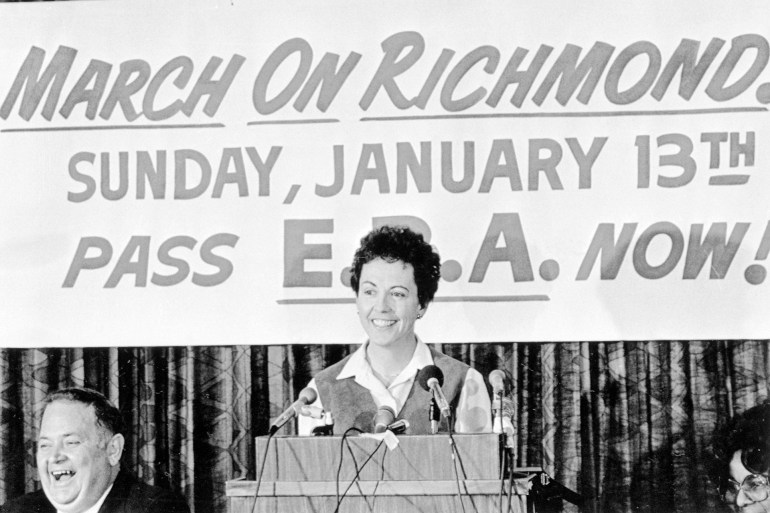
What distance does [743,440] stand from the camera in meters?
3.76

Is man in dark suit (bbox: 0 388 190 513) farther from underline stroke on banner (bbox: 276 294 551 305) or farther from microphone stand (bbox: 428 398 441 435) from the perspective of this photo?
microphone stand (bbox: 428 398 441 435)

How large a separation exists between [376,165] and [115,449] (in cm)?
142

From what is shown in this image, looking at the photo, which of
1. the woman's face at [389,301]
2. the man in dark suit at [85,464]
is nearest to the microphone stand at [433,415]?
the woman's face at [389,301]

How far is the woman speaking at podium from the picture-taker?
138 inches

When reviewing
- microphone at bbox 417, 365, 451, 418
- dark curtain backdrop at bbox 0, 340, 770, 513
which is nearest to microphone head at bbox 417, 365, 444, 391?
microphone at bbox 417, 365, 451, 418

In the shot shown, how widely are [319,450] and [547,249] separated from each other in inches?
57.4

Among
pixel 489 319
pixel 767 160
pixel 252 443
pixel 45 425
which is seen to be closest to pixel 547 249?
pixel 489 319

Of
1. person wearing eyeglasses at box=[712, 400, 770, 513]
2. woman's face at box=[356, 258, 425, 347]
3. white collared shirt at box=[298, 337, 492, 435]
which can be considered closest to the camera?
white collared shirt at box=[298, 337, 492, 435]

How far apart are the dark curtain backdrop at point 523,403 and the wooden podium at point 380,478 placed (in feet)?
4.15

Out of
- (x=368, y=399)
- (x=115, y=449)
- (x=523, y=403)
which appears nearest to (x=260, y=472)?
(x=368, y=399)

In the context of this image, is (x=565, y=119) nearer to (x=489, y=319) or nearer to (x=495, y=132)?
(x=495, y=132)

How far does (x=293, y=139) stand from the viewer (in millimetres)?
3861

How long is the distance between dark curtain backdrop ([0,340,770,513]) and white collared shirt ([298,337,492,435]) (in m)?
0.26

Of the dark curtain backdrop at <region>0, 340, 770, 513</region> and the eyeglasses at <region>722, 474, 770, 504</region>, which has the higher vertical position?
the dark curtain backdrop at <region>0, 340, 770, 513</region>
